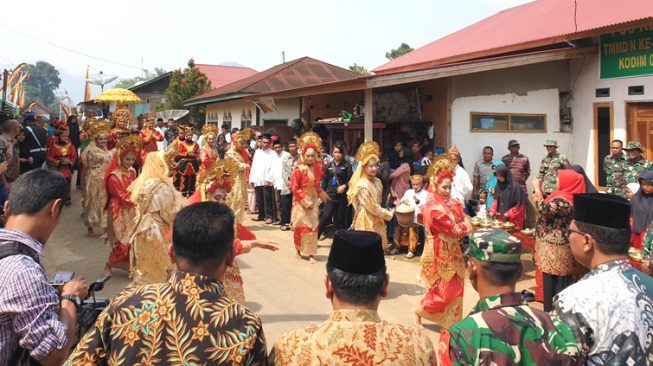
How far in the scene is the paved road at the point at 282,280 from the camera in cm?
600

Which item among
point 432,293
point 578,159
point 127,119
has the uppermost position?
point 127,119

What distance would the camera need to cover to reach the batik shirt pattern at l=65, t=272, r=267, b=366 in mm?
1846

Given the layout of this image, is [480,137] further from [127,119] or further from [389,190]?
[127,119]

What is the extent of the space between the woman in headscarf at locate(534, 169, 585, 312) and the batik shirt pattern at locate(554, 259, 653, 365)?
3.51 meters

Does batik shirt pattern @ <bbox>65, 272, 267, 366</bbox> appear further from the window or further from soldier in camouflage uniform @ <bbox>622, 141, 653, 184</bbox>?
the window

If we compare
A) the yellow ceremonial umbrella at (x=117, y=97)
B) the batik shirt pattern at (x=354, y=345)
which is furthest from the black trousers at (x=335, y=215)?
the yellow ceremonial umbrella at (x=117, y=97)

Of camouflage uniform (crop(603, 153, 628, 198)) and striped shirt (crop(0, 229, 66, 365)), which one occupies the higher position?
camouflage uniform (crop(603, 153, 628, 198))

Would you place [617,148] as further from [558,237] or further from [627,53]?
[558,237]

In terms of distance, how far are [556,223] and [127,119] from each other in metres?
11.7

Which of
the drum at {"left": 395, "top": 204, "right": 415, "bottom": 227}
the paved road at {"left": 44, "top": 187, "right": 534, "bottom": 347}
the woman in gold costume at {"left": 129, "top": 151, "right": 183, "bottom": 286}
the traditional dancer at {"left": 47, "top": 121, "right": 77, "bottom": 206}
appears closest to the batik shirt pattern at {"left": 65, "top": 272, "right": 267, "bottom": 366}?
the paved road at {"left": 44, "top": 187, "right": 534, "bottom": 347}

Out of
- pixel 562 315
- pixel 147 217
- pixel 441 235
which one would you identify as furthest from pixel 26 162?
pixel 562 315

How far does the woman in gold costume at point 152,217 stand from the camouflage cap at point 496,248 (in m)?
3.90

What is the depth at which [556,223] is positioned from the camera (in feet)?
19.1

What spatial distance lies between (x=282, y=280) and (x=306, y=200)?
1.57 metres
